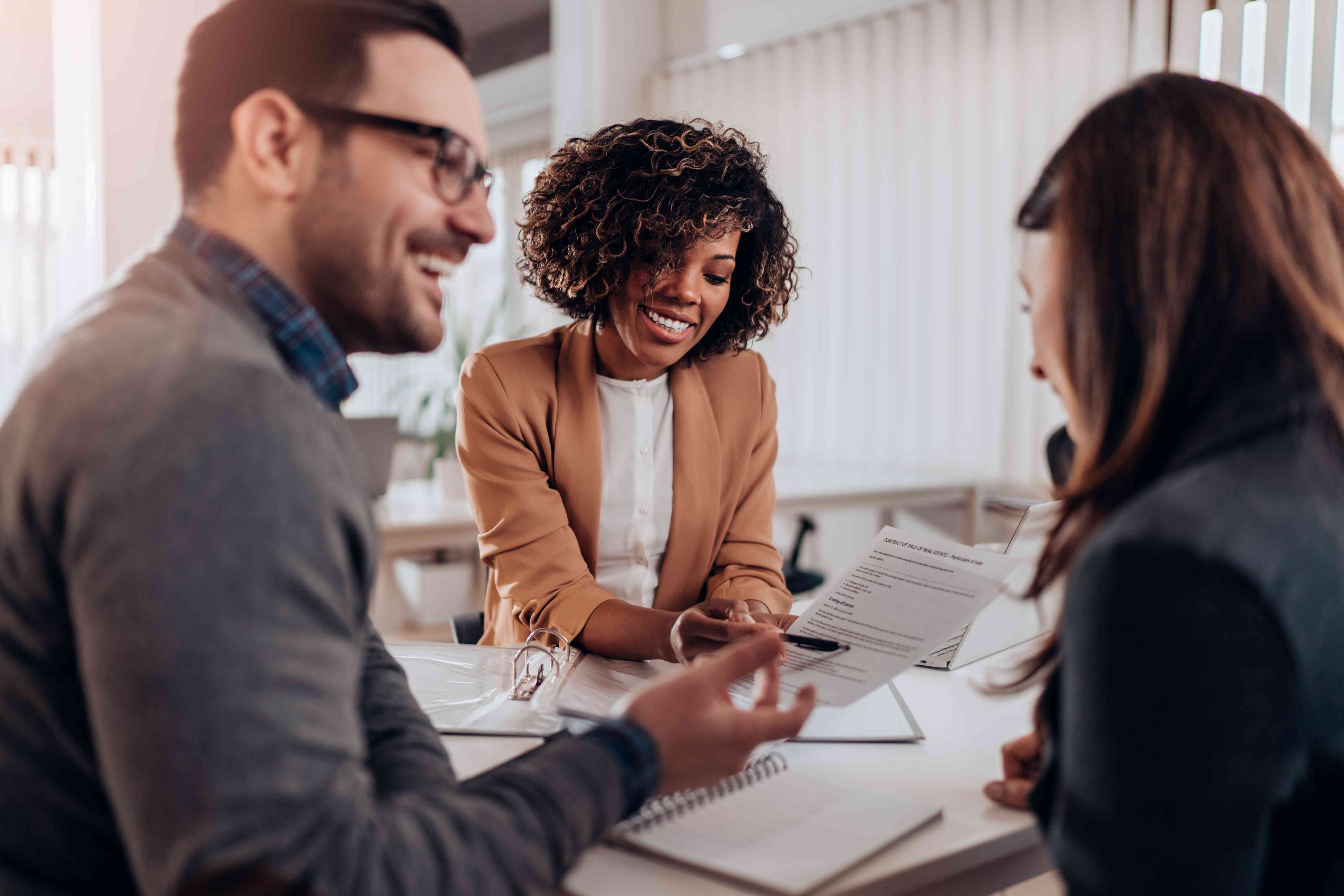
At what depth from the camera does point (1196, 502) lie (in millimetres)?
640

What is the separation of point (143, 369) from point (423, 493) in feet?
9.80

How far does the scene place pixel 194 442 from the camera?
1.93ft

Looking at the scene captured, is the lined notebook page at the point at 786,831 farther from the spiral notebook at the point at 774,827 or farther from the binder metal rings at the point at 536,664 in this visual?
the binder metal rings at the point at 536,664

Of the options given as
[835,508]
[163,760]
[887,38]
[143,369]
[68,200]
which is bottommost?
[835,508]

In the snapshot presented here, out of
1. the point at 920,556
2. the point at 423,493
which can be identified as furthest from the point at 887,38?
the point at 920,556

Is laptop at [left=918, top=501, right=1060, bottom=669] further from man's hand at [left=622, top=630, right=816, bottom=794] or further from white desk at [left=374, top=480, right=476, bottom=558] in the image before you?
white desk at [left=374, top=480, right=476, bottom=558]

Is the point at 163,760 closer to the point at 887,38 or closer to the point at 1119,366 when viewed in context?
the point at 1119,366

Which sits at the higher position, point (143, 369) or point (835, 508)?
point (143, 369)

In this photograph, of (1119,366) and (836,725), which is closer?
(1119,366)

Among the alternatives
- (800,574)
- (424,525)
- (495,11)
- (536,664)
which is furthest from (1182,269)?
(495,11)

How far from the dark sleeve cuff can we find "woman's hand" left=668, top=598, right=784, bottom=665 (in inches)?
19.4

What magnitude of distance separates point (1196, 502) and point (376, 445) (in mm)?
2909

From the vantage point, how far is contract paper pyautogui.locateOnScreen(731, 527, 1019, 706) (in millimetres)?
1054

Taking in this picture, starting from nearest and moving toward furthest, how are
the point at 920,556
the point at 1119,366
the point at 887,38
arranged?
1. the point at 1119,366
2. the point at 920,556
3. the point at 887,38
